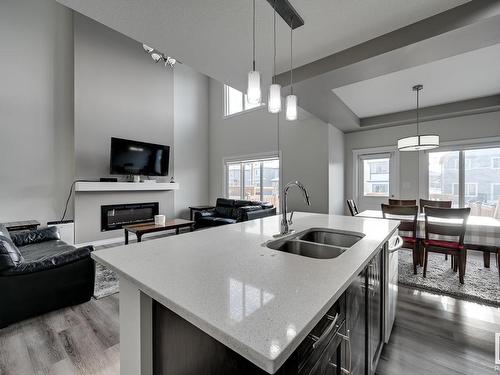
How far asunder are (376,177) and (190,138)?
198 inches

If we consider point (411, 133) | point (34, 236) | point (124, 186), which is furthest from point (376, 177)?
point (34, 236)

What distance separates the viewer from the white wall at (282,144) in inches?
199

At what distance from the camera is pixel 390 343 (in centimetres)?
182

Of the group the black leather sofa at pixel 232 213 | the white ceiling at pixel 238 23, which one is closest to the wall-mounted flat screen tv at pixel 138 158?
the black leather sofa at pixel 232 213

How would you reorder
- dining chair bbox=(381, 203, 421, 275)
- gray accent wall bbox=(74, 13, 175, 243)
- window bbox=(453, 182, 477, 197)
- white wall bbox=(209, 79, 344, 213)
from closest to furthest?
dining chair bbox=(381, 203, 421, 275)
window bbox=(453, 182, 477, 197)
gray accent wall bbox=(74, 13, 175, 243)
white wall bbox=(209, 79, 344, 213)

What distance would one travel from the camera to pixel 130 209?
5301 millimetres

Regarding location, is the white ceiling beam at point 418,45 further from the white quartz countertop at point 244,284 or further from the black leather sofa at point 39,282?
the black leather sofa at point 39,282

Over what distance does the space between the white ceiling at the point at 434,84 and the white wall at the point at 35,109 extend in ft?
17.1

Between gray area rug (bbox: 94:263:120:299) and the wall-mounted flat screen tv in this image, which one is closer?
A: gray area rug (bbox: 94:263:120:299)

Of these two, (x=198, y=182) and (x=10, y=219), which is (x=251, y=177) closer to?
(x=198, y=182)

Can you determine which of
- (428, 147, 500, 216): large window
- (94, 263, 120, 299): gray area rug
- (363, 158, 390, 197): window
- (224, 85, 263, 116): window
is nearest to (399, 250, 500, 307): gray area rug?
(428, 147, 500, 216): large window

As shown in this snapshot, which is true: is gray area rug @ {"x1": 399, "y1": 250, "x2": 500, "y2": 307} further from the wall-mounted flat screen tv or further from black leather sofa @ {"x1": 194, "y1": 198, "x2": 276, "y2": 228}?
the wall-mounted flat screen tv

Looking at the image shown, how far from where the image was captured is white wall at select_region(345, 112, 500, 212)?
13.5 ft

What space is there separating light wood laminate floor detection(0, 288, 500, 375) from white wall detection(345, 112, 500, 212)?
3.05 meters
